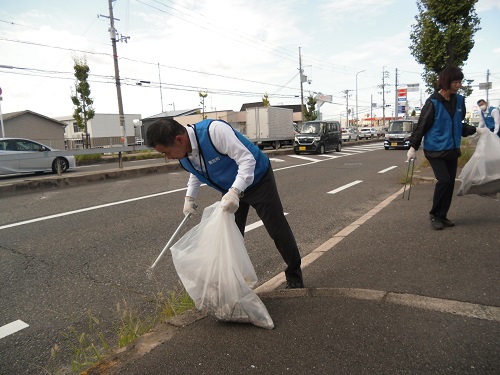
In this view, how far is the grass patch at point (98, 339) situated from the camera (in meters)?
2.28

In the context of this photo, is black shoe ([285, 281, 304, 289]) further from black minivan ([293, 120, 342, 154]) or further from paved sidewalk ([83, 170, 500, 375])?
black minivan ([293, 120, 342, 154])

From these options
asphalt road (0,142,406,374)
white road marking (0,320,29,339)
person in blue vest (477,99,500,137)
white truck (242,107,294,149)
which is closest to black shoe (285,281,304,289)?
asphalt road (0,142,406,374)

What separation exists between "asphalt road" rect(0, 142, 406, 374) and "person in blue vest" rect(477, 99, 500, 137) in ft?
7.51

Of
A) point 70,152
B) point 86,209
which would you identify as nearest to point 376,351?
point 86,209

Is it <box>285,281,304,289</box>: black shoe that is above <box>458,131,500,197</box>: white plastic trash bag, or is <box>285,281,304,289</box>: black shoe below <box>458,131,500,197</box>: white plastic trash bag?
below

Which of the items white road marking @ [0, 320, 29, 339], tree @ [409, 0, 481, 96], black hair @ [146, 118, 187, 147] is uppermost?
tree @ [409, 0, 481, 96]

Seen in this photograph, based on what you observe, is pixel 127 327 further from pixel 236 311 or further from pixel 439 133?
pixel 439 133

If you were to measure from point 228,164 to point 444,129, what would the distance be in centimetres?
289

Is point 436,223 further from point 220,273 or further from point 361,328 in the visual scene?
point 220,273

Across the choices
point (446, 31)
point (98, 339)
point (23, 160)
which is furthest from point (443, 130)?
point (23, 160)

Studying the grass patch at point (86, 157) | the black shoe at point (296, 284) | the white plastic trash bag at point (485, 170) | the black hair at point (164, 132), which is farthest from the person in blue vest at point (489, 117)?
the grass patch at point (86, 157)

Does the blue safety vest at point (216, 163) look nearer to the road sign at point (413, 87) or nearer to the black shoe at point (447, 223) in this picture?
the black shoe at point (447, 223)

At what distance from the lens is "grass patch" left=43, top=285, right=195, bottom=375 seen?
2277 mm

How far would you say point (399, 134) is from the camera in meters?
21.8
